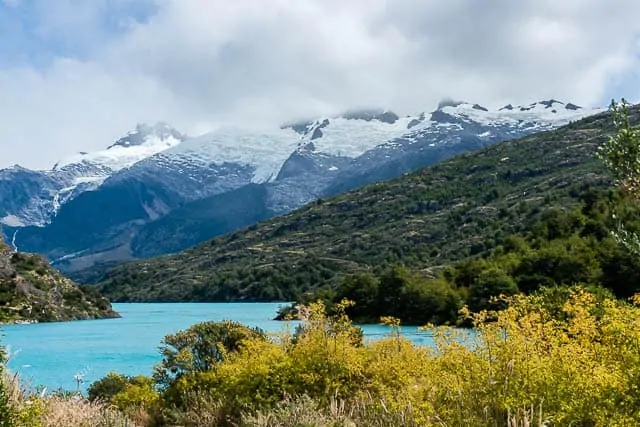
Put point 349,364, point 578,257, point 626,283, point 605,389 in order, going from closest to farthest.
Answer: point 605,389 → point 349,364 → point 626,283 → point 578,257

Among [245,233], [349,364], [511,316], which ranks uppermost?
[245,233]

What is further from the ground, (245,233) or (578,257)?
(245,233)

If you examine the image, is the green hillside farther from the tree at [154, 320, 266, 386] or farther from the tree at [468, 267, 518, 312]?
the tree at [154, 320, 266, 386]

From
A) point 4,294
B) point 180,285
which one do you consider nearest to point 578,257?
point 4,294

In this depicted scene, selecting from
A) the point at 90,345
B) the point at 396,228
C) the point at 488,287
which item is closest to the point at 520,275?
the point at 488,287

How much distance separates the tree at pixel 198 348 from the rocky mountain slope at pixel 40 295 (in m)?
64.0

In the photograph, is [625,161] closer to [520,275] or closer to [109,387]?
[109,387]

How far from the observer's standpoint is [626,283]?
52.9 metres

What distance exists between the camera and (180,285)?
5443 inches

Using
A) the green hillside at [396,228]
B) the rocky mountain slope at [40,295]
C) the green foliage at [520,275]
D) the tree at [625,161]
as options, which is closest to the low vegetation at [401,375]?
the tree at [625,161]

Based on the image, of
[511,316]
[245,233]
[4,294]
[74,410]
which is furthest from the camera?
[245,233]

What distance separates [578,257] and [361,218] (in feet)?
259

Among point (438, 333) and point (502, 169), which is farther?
point (502, 169)

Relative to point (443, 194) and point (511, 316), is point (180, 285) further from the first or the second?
point (511, 316)
